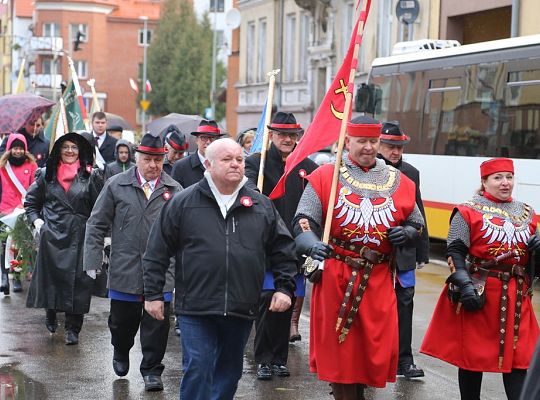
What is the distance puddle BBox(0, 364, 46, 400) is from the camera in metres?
8.30

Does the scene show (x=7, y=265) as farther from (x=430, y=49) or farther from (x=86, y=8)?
(x=86, y=8)

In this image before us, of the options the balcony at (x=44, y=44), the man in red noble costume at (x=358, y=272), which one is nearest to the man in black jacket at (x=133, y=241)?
the man in red noble costume at (x=358, y=272)

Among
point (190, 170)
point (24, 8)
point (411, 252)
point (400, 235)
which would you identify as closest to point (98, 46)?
point (24, 8)

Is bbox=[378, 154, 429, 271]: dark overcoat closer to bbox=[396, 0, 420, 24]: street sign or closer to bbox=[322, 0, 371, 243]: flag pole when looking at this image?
bbox=[322, 0, 371, 243]: flag pole

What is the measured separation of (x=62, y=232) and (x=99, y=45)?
86.9 metres

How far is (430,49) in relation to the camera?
2048 centimetres

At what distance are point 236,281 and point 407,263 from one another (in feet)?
Result: 9.47

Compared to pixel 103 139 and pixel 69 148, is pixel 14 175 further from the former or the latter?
pixel 103 139

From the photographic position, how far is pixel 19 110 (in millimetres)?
15672

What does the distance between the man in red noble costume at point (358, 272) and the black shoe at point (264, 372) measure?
1819mm

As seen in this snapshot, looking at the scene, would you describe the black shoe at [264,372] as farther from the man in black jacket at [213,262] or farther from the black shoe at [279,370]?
the man in black jacket at [213,262]

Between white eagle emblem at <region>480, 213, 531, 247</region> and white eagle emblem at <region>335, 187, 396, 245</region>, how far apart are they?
601mm

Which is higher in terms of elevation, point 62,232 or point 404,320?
point 62,232

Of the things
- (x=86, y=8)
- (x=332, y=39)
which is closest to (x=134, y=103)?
(x=86, y=8)
